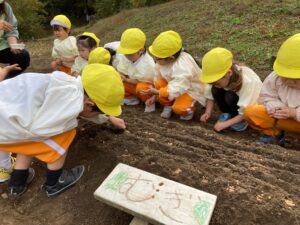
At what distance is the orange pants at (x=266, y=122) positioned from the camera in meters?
2.99

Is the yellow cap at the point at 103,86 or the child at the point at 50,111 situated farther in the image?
the yellow cap at the point at 103,86

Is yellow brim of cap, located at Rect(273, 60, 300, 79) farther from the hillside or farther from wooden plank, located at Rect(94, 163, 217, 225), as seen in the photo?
wooden plank, located at Rect(94, 163, 217, 225)

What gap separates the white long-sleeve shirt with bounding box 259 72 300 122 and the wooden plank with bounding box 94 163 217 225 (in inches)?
54.1

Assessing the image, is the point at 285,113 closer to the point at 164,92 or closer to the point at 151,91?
the point at 164,92

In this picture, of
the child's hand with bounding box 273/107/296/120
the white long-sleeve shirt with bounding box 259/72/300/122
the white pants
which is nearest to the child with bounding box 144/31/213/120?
the white long-sleeve shirt with bounding box 259/72/300/122

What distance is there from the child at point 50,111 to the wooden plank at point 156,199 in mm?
505

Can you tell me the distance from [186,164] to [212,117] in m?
1.43

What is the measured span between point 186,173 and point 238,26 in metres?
4.62

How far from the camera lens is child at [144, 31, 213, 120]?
11.2ft

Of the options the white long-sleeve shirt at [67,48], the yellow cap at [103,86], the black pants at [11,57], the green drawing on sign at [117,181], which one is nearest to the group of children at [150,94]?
the yellow cap at [103,86]

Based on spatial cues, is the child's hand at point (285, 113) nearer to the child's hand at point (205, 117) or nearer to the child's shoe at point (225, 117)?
the child's shoe at point (225, 117)

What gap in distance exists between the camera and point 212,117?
3.75m

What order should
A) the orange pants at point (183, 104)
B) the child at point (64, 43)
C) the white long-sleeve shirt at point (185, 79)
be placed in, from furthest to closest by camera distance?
the child at point (64, 43) → the orange pants at point (183, 104) → the white long-sleeve shirt at point (185, 79)

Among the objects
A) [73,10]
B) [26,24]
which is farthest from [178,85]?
[73,10]
